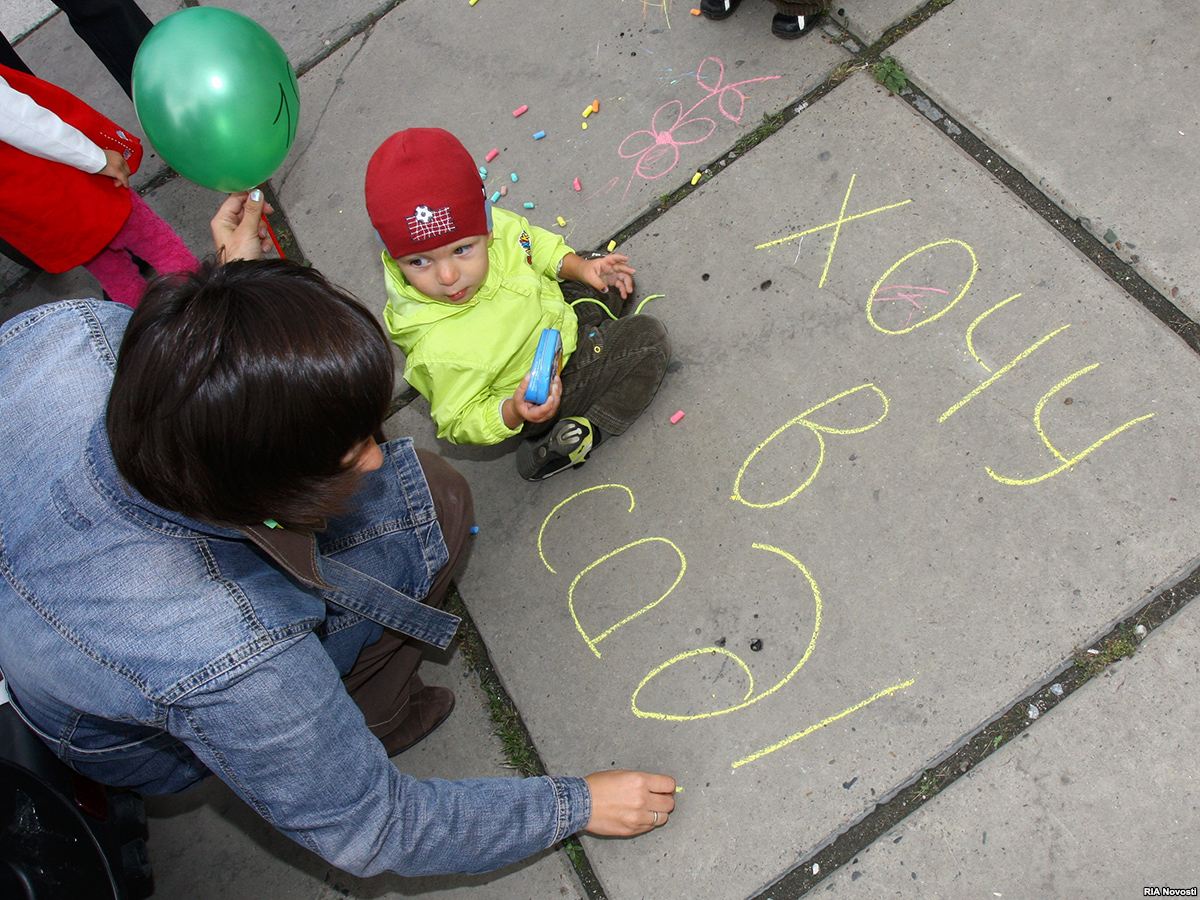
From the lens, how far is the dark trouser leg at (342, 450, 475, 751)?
2045 millimetres

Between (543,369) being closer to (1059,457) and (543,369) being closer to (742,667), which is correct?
(742,667)

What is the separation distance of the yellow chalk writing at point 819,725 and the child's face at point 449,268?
1.17m

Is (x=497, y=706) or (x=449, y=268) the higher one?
(x=449, y=268)

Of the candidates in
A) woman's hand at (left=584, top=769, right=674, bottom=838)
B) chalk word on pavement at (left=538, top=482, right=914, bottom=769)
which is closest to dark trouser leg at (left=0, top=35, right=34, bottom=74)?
A: chalk word on pavement at (left=538, top=482, right=914, bottom=769)

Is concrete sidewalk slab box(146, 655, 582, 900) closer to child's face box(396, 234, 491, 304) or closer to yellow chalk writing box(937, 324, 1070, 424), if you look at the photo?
child's face box(396, 234, 491, 304)

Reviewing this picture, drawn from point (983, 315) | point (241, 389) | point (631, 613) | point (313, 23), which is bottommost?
point (631, 613)

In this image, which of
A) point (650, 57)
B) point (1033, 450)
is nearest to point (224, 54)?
point (650, 57)

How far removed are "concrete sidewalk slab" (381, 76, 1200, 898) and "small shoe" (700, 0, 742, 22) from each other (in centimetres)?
59

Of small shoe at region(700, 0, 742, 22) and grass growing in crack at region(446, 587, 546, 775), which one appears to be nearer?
grass growing in crack at region(446, 587, 546, 775)

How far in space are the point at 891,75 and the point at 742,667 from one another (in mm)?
1655

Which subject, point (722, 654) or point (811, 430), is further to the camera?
point (811, 430)

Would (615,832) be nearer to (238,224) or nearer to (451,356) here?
(451,356)

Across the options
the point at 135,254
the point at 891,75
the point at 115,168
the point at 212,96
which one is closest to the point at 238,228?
the point at 212,96

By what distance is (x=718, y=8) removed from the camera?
289cm
